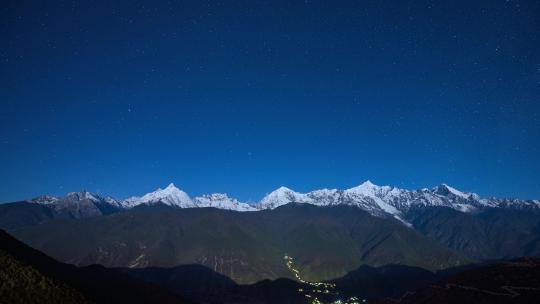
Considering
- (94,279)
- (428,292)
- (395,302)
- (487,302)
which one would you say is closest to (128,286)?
(94,279)

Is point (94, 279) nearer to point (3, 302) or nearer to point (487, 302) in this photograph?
point (3, 302)

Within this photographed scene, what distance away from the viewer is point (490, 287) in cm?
13775

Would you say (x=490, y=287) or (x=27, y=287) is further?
(x=490, y=287)

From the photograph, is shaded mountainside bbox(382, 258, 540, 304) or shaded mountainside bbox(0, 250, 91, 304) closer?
shaded mountainside bbox(0, 250, 91, 304)

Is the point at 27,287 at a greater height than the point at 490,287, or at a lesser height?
lesser

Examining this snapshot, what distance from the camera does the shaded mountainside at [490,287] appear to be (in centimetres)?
12756

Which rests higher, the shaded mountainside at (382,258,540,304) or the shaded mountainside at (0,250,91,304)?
the shaded mountainside at (382,258,540,304)

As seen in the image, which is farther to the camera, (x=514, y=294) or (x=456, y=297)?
(x=456, y=297)

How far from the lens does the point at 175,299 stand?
177625 mm

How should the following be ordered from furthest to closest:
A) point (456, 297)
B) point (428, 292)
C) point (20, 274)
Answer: point (428, 292), point (456, 297), point (20, 274)

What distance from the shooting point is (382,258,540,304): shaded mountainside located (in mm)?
127562

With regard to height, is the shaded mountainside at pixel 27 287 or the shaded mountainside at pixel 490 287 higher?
the shaded mountainside at pixel 490 287

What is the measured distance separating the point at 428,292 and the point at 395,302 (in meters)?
10.9

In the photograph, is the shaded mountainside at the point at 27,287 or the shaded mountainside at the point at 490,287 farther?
the shaded mountainside at the point at 490,287
